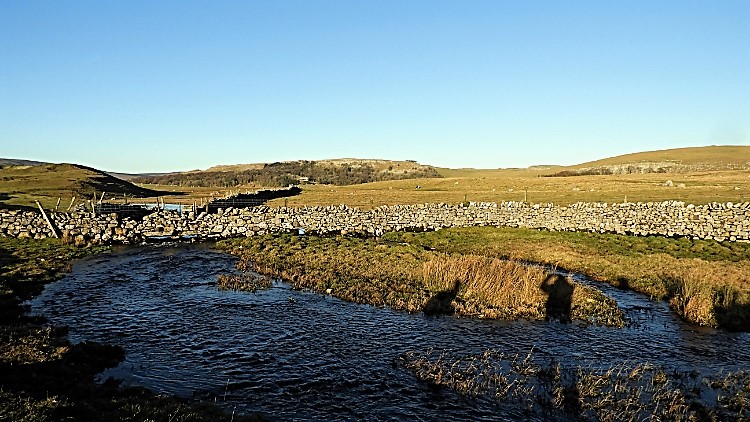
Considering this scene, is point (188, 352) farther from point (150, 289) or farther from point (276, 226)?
point (276, 226)

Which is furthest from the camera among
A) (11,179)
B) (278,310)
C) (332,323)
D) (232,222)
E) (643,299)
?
(11,179)

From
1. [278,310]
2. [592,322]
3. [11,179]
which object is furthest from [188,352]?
[11,179]

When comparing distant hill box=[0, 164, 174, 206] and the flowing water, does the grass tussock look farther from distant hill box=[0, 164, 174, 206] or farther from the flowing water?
distant hill box=[0, 164, 174, 206]

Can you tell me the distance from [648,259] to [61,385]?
28967mm

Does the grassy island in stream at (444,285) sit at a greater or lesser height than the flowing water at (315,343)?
greater

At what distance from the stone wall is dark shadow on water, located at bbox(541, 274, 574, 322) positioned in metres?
19.9

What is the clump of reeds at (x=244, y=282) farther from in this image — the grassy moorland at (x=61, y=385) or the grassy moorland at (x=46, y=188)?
the grassy moorland at (x=46, y=188)

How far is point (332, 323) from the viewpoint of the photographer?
A: 709 inches

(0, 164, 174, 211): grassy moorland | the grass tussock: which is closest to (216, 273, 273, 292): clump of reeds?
the grass tussock

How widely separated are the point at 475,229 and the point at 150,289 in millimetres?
28116

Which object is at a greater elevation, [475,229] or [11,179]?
[11,179]

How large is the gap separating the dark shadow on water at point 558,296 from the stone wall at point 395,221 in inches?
783

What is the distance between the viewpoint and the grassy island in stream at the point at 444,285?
19.4 metres

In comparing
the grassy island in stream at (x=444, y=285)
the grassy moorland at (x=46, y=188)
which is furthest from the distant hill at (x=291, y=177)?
the grassy island in stream at (x=444, y=285)
